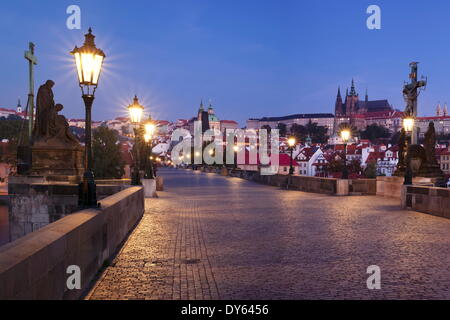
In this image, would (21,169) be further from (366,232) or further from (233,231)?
(366,232)

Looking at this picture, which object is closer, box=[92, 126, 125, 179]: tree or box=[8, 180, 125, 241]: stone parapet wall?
box=[8, 180, 125, 241]: stone parapet wall

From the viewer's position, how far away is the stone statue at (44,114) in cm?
1831

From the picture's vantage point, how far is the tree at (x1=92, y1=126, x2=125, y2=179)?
74.9m

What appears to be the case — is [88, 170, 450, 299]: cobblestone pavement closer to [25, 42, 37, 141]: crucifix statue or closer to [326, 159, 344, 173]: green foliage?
[25, 42, 37, 141]: crucifix statue

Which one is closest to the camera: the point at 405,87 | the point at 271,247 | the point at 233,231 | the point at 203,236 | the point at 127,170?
the point at 271,247

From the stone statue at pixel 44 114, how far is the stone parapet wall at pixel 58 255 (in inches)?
418

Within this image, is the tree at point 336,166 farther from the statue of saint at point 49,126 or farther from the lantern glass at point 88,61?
the lantern glass at point 88,61

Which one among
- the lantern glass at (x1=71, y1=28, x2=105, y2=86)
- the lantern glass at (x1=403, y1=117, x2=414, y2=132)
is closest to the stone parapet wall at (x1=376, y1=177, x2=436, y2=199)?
the lantern glass at (x1=403, y1=117, x2=414, y2=132)

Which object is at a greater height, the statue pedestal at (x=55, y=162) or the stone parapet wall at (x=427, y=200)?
the statue pedestal at (x=55, y=162)

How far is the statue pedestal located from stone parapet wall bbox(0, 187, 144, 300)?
9.61 meters

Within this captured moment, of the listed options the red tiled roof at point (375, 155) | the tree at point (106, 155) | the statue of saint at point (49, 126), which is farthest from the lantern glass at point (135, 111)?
the red tiled roof at point (375, 155)

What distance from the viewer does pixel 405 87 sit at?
2181 cm

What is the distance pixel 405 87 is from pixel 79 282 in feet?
63.8
